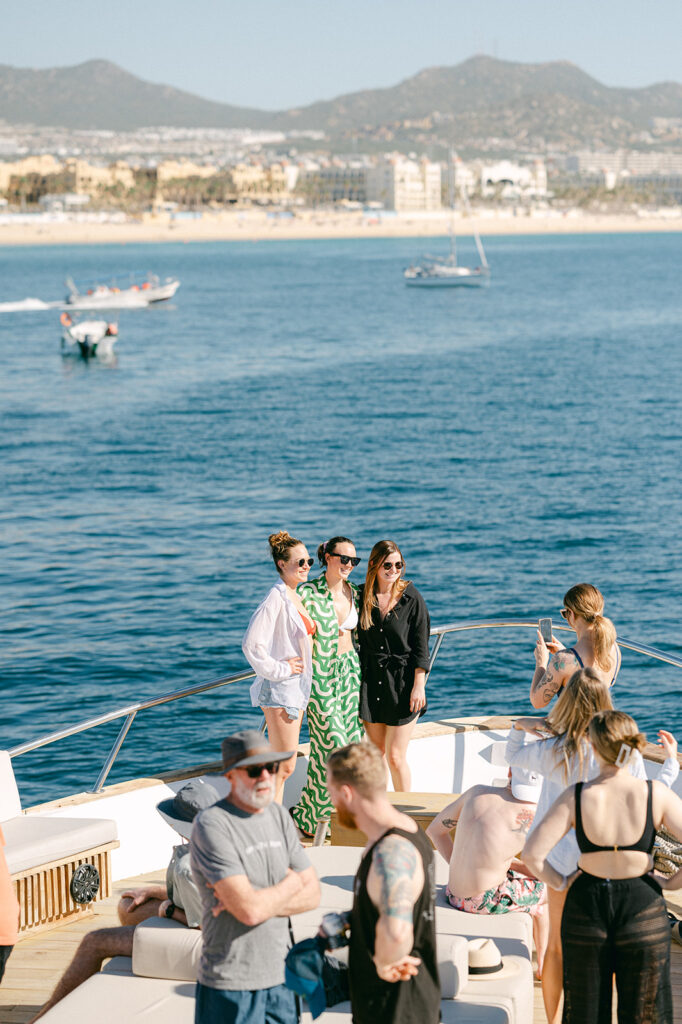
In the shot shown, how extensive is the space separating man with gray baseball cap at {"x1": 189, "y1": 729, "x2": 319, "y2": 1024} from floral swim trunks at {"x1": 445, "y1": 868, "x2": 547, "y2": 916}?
4.50 ft

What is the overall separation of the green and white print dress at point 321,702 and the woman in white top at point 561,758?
1.87 meters

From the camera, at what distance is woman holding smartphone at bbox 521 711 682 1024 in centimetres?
382

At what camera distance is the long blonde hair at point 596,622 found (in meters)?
4.96

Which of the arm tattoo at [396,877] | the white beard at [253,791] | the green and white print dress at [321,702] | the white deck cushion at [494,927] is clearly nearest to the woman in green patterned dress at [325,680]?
the green and white print dress at [321,702]

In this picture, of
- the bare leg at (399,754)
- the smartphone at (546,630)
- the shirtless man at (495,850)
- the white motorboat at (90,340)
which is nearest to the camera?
the shirtless man at (495,850)

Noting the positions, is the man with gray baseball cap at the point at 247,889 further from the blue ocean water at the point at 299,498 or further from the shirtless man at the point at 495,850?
the blue ocean water at the point at 299,498

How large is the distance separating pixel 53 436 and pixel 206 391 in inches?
352

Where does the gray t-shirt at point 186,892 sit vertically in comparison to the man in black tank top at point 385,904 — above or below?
below

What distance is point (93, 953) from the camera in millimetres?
4723

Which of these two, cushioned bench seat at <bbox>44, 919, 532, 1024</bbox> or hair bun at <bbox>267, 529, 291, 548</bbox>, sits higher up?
hair bun at <bbox>267, 529, 291, 548</bbox>

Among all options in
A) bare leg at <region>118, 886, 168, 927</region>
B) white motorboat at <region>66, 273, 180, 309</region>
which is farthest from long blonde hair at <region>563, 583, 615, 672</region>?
white motorboat at <region>66, 273, 180, 309</region>

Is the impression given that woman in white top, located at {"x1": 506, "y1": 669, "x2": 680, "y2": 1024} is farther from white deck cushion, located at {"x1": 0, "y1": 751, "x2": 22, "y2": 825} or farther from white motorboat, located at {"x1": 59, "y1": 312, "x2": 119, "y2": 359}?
white motorboat, located at {"x1": 59, "y1": 312, "x2": 119, "y2": 359}

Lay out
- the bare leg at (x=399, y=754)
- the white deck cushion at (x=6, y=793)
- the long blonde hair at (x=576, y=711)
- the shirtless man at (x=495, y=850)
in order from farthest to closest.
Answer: the bare leg at (x=399, y=754) < the white deck cushion at (x=6, y=793) < the shirtless man at (x=495, y=850) < the long blonde hair at (x=576, y=711)

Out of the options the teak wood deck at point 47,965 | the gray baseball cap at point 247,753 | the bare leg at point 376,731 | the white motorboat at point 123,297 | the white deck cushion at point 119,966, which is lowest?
the teak wood deck at point 47,965
